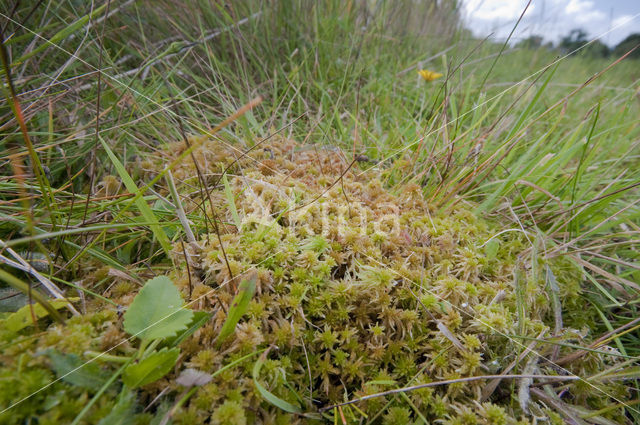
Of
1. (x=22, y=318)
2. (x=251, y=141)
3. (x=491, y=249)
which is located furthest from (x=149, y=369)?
(x=251, y=141)

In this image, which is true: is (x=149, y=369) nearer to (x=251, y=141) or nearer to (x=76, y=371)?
(x=76, y=371)

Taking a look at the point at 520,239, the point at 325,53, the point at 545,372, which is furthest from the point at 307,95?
the point at 545,372

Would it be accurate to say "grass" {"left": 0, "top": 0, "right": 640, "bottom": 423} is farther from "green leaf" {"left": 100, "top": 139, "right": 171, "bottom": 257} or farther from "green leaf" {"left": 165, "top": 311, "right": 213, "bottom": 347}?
"green leaf" {"left": 165, "top": 311, "right": 213, "bottom": 347}

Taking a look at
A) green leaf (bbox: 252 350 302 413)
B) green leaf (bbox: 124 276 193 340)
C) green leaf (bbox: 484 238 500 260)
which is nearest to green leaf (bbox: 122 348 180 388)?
green leaf (bbox: 124 276 193 340)

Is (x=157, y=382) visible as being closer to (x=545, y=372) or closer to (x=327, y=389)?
(x=327, y=389)

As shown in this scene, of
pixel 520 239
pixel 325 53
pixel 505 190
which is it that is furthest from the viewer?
pixel 325 53

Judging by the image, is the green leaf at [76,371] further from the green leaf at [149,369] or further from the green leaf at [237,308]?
the green leaf at [237,308]
